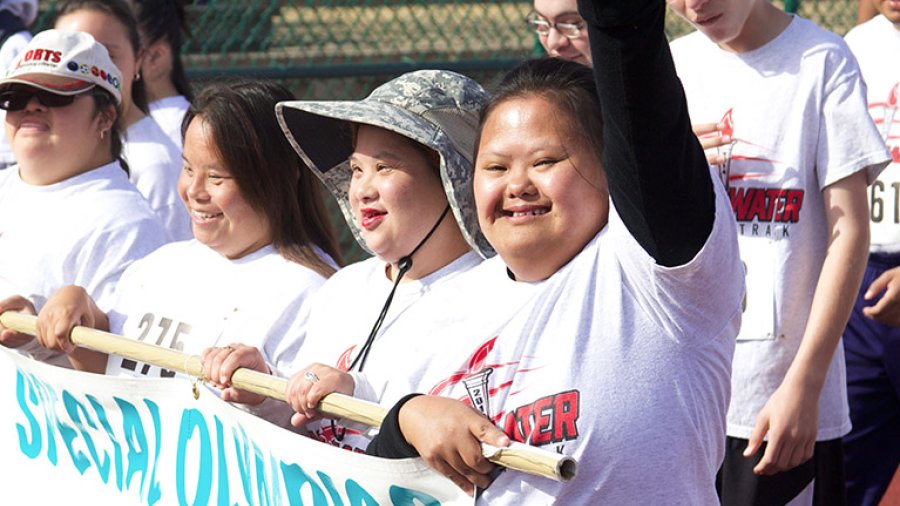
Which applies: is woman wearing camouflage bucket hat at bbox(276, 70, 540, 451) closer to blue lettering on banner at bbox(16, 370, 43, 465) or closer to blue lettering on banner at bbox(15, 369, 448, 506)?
blue lettering on banner at bbox(15, 369, 448, 506)

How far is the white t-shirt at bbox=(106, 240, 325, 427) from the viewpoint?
3.34m

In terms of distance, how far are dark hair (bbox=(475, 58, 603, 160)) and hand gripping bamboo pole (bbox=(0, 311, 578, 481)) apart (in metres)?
0.53

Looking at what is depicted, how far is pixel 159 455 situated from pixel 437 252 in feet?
2.58

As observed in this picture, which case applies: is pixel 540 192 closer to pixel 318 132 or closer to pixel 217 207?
pixel 318 132

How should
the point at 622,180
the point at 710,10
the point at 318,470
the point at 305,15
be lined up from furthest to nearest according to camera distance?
the point at 305,15
the point at 710,10
the point at 318,470
the point at 622,180

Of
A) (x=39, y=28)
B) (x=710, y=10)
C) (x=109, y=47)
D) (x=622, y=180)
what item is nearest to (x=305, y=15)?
(x=39, y=28)

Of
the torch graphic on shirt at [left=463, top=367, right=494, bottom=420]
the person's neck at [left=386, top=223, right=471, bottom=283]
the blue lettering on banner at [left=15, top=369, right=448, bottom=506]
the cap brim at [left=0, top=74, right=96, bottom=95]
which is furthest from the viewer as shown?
the cap brim at [left=0, top=74, right=96, bottom=95]

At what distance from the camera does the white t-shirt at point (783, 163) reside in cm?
333

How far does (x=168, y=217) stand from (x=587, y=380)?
300cm

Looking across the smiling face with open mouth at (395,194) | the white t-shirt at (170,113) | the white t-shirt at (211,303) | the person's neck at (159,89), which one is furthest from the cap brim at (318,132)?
the person's neck at (159,89)

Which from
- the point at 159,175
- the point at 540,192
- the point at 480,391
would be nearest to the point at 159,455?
the point at 480,391

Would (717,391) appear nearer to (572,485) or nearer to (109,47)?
(572,485)

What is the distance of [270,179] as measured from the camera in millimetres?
3598

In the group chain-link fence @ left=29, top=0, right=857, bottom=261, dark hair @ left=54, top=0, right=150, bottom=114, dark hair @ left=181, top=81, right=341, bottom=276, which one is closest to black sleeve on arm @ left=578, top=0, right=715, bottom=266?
dark hair @ left=181, top=81, right=341, bottom=276
